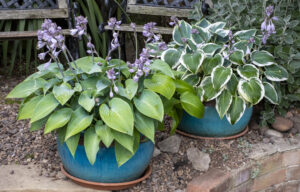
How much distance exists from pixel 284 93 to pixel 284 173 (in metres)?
0.56

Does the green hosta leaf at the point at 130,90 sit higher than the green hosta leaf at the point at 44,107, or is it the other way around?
the green hosta leaf at the point at 130,90

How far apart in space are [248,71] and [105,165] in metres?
1.03

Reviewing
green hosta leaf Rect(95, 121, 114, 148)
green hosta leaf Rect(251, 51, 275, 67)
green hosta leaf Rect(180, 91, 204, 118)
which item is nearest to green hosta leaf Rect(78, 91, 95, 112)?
green hosta leaf Rect(95, 121, 114, 148)

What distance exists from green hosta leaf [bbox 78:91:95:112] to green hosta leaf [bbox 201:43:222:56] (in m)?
0.86

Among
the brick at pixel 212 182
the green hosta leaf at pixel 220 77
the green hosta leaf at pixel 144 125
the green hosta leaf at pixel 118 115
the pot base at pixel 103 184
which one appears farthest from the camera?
the green hosta leaf at pixel 220 77

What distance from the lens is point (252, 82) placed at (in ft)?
7.88

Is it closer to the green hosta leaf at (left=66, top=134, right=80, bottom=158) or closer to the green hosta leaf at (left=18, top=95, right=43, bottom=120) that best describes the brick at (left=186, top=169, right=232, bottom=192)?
the green hosta leaf at (left=66, top=134, right=80, bottom=158)

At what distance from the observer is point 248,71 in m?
2.45

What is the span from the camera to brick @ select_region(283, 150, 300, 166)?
2.70 m

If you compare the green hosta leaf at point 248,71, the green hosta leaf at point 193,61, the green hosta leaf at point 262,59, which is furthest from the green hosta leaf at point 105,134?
the green hosta leaf at point 262,59

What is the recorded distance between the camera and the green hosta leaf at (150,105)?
6.21 ft

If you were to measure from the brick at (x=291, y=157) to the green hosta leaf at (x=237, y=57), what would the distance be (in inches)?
28.1

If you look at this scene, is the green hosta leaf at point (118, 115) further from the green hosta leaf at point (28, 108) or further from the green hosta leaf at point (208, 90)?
the green hosta leaf at point (208, 90)

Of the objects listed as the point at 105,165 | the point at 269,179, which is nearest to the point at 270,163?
the point at 269,179
